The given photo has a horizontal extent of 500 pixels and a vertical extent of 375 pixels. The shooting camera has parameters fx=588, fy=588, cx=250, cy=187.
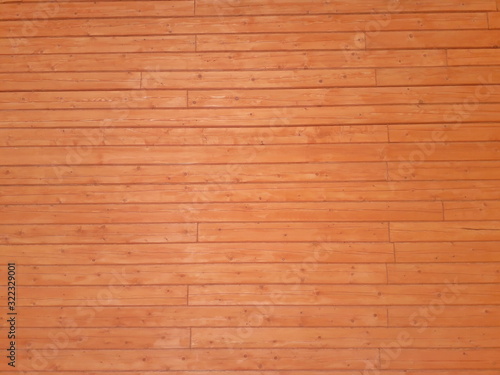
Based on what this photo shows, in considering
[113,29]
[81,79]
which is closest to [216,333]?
[81,79]

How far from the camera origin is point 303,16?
12.8 ft

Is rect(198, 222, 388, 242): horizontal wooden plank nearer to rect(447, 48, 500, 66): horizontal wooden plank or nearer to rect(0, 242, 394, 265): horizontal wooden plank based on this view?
rect(0, 242, 394, 265): horizontal wooden plank

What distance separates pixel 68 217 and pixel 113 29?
1.27 m

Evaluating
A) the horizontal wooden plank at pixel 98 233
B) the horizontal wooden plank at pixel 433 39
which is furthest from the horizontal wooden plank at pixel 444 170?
the horizontal wooden plank at pixel 98 233

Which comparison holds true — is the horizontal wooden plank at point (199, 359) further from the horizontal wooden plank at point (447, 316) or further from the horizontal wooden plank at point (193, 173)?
the horizontal wooden plank at point (193, 173)

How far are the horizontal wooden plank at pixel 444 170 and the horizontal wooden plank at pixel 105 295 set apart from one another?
4.96 ft

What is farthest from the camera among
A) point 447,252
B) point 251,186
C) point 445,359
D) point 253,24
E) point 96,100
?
point 253,24

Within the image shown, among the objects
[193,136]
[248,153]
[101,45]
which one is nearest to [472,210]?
[248,153]

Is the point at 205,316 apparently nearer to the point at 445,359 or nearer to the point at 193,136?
the point at 193,136

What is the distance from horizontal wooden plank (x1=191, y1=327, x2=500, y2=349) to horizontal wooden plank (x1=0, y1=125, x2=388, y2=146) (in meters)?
1.16

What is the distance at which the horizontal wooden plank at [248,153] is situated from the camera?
145 inches

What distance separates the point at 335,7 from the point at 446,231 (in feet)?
5.32

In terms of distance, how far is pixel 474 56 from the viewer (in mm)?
3812

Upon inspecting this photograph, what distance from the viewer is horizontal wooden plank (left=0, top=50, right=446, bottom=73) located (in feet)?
12.5
